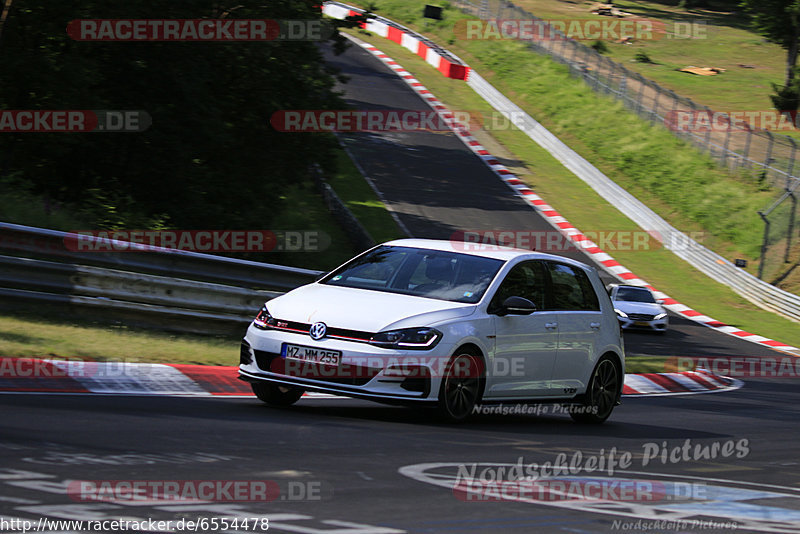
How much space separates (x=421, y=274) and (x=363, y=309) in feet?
3.17

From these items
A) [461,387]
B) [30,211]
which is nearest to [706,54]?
[30,211]

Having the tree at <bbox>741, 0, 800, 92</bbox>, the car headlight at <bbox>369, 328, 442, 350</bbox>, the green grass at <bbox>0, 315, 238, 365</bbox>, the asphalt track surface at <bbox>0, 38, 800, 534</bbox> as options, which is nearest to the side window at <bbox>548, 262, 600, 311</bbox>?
the asphalt track surface at <bbox>0, 38, 800, 534</bbox>

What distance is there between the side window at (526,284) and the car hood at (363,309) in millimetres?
571

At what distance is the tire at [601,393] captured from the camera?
1124 cm

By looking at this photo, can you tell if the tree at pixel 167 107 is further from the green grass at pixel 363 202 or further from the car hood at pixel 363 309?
the car hood at pixel 363 309

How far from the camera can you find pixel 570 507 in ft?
21.0

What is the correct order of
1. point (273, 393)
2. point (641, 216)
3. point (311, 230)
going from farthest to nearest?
point (641, 216) → point (311, 230) → point (273, 393)

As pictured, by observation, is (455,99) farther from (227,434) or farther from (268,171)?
(227,434)

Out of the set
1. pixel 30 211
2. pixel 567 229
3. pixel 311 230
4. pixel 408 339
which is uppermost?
pixel 30 211

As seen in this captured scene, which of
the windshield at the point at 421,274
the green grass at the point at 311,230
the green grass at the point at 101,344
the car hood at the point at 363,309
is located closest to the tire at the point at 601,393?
the windshield at the point at 421,274

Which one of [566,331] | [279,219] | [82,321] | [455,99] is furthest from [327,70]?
[455,99]

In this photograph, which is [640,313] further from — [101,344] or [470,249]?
[101,344]

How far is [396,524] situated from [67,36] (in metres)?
15.2

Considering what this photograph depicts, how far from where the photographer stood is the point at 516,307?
988 centimetres
